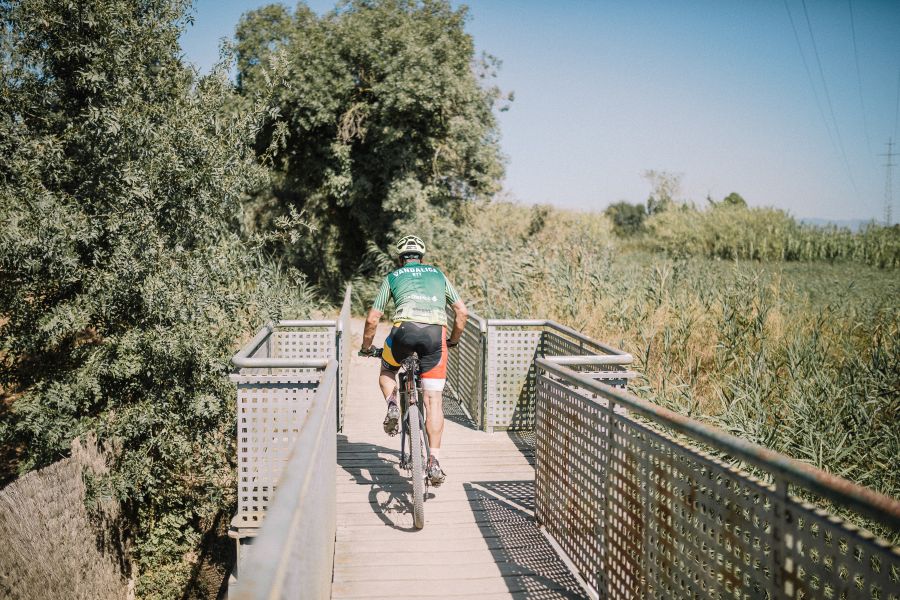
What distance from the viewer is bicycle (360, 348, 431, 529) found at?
4281 millimetres

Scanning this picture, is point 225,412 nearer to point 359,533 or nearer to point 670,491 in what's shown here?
point 359,533

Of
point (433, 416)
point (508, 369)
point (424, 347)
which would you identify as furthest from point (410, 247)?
point (508, 369)

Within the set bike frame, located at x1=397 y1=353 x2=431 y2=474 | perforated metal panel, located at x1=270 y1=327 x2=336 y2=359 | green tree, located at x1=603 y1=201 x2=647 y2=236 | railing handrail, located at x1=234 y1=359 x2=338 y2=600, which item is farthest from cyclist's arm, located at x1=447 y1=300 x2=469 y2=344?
green tree, located at x1=603 y1=201 x2=647 y2=236

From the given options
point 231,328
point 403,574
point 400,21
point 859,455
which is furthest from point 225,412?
point 400,21

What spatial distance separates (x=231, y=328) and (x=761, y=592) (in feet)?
19.1

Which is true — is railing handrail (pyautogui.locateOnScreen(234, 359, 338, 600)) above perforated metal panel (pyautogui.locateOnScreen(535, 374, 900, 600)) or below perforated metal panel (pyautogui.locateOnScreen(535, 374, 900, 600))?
above

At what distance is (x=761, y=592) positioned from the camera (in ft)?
7.09

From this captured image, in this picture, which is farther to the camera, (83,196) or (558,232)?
(558,232)

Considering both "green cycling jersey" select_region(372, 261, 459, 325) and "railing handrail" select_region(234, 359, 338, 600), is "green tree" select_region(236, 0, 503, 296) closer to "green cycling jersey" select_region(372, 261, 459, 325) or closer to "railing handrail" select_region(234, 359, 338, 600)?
"green cycling jersey" select_region(372, 261, 459, 325)

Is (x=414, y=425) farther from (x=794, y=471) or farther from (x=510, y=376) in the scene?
(x=794, y=471)

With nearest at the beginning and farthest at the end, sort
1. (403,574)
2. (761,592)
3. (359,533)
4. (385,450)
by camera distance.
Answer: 1. (761,592)
2. (403,574)
3. (359,533)
4. (385,450)

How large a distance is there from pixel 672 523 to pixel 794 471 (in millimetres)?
977

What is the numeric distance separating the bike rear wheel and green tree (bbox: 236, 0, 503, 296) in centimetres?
1280

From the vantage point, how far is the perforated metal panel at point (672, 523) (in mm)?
1834
